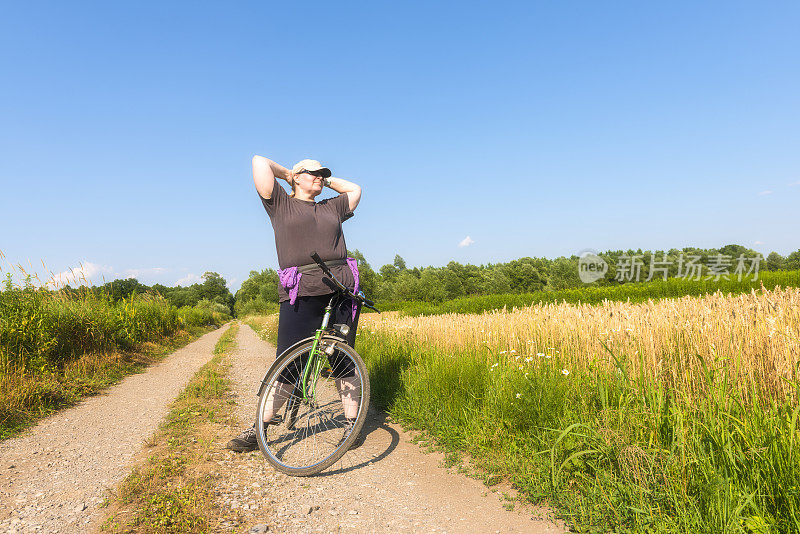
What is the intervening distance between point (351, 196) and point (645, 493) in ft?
10.7

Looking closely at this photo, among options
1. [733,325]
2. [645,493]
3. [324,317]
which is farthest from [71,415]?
[733,325]

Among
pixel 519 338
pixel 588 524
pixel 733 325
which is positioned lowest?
pixel 588 524

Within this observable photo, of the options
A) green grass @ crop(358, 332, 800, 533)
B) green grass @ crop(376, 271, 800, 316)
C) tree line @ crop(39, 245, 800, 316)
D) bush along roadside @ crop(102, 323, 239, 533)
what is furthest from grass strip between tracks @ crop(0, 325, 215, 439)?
tree line @ crop(39, 245, 800, 316)

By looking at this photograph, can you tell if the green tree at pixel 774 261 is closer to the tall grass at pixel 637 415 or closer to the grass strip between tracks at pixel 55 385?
the tall grass at pixel 637 415

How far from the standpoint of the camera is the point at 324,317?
369 cm

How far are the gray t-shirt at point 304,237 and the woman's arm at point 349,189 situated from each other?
13.2 inches

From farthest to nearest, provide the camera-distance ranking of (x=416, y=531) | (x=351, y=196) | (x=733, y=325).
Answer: (x=351, y=196)
(x=733, y=325)
(x=416, y=531)

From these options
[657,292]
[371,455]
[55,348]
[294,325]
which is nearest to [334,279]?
[294,325]

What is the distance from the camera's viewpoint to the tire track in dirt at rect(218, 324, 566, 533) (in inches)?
95.1

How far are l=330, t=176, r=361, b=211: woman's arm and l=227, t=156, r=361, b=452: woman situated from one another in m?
0.15

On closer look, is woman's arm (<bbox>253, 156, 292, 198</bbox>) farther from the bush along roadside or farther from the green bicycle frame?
the bush along roadside

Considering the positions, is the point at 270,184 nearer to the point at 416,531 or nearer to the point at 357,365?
the point at 357,365

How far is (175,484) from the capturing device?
281 centimetres

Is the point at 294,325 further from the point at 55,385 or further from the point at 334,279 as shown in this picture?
the point at 55,385
